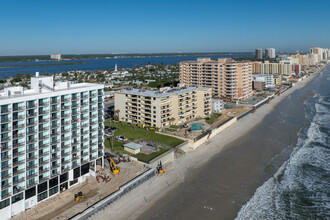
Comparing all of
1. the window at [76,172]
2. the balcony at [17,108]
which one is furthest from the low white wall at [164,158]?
the balcony at [17,108]

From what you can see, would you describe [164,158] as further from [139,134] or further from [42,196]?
[42,196]

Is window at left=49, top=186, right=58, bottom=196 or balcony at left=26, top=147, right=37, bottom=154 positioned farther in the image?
window at left=49, top=186, right=58, bottom=196

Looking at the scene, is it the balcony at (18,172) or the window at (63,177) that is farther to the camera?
the window at (63,177)

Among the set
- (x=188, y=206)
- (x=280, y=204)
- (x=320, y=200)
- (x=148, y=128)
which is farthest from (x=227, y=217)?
(x=148, y=128)

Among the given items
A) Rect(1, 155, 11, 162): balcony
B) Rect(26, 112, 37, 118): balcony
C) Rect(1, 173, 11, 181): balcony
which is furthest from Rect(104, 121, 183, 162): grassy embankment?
Rect(1, 155, 11, 162): balcony

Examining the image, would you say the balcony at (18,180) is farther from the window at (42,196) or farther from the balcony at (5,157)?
the window at (42,196)

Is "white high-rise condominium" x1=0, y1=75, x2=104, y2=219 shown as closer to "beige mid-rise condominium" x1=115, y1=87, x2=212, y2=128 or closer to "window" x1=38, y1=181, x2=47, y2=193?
"window" x1=38, y1=181, x2=47, y2=193

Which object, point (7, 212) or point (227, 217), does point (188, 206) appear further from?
point (7, 212)
